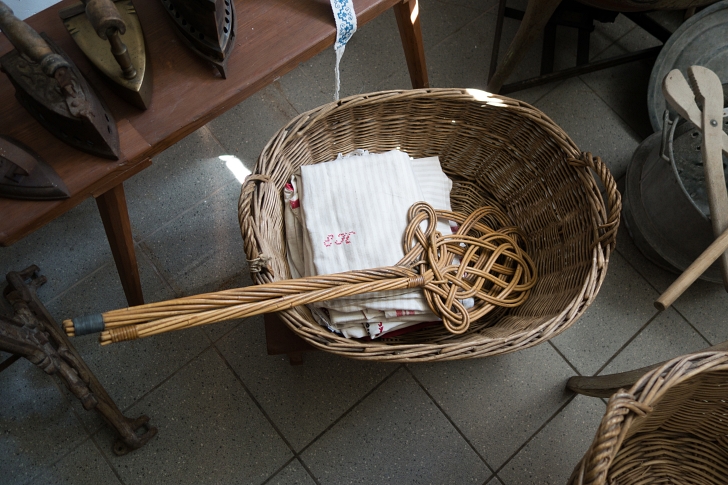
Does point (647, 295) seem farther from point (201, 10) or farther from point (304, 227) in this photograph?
point (201, 10)

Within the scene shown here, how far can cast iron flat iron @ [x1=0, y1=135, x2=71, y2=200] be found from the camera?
3.19 ft

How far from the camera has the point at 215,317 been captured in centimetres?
98

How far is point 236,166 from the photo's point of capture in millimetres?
1823

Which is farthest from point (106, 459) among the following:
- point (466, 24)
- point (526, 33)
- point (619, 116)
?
point (619, 116)

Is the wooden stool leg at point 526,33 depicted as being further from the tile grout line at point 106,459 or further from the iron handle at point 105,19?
the tile grout line at point 106,459

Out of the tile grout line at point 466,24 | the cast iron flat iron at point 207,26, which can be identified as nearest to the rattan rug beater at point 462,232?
the cast iron flat iron at point 207,26

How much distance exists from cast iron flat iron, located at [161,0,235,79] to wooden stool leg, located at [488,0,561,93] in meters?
0.83

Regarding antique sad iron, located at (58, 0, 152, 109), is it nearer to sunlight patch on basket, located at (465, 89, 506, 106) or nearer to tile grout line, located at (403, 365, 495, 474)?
sunlight patch on basket, located at (465, 89, 506, 106)

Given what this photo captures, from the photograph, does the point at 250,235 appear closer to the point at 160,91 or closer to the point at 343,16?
the point at 160,91

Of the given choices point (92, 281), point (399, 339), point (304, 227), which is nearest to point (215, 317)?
point (304, 227)

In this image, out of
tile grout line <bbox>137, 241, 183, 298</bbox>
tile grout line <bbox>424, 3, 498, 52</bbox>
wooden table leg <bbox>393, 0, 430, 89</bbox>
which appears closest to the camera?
wooden table leg <bbox>393, 0, 430, 89</bbox>

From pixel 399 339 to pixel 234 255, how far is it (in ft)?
2.19

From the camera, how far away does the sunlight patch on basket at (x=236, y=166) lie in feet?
5.96

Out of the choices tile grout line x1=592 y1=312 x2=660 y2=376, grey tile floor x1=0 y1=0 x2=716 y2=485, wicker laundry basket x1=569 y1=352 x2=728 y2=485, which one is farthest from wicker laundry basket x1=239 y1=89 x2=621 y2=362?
tile grout line x1=592 y1=312 x2=660 y2=376
